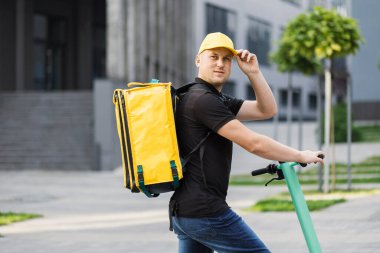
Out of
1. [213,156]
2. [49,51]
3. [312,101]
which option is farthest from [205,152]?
[312,101]

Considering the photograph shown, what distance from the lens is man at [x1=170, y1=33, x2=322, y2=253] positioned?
4.18 meters

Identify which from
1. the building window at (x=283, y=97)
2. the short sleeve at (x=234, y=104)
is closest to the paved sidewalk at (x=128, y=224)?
the short sleeve at (x=234, y=104)

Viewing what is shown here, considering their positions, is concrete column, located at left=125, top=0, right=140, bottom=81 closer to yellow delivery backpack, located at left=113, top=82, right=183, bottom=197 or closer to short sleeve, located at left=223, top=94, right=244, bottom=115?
short sleeve, located at left=223, top=94, right=244, bottom=115

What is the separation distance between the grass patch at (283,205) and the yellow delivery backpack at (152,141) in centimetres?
869

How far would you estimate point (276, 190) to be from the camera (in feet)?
58.0

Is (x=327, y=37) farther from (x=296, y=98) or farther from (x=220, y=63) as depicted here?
(x=296, y=98)

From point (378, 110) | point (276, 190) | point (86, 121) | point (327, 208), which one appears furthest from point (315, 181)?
point (378, 110)

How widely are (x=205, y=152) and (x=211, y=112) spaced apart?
20cm

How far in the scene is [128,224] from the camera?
465 inches

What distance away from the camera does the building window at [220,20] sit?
46281mm

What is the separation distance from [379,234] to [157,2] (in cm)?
2324

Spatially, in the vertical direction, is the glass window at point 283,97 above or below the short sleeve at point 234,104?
below

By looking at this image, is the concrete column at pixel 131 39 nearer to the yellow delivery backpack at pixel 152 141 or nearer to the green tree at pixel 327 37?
the green tree at pixel 327 37

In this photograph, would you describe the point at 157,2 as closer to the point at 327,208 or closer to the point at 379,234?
the point at 327,208
